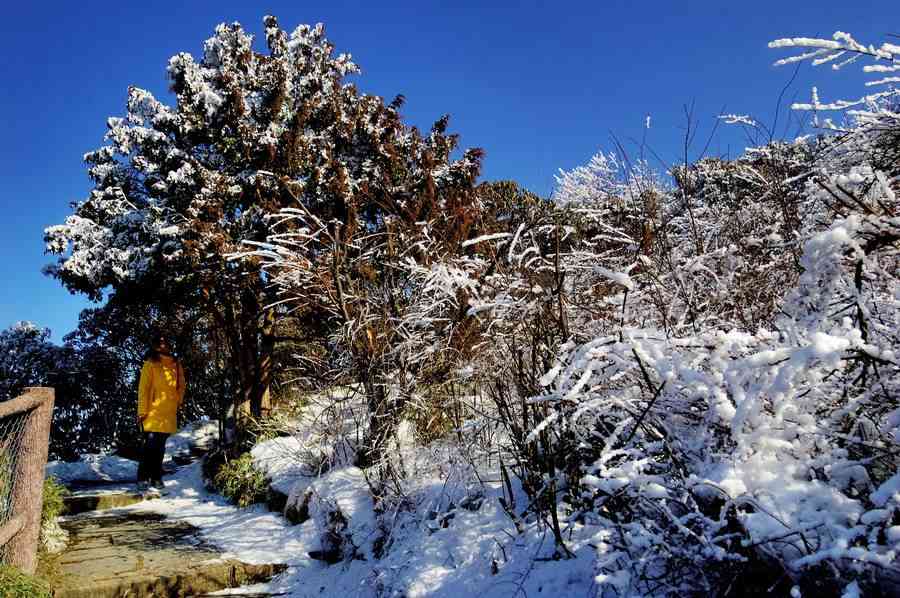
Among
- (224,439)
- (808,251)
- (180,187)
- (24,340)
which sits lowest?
(224,439)

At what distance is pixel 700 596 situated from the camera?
5.71 feet

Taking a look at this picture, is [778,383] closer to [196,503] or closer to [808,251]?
[808,251]

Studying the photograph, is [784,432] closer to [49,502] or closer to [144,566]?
[144,566]

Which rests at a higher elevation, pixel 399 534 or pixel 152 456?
pixel 152 456

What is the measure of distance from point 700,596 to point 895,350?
96cm

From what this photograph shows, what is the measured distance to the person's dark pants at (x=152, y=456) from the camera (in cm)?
660

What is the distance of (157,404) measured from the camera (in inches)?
257

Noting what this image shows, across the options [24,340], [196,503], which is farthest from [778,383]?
[24,340]

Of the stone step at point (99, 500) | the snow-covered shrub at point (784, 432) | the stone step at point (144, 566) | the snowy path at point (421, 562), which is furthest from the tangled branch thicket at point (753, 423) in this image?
the stone step at point (99, 500)

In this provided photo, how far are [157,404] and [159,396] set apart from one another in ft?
0.32

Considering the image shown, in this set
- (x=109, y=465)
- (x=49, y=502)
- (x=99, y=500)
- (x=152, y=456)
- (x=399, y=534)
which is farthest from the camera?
(x=109, y=465)

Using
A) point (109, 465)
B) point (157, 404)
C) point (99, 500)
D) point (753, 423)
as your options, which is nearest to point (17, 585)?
point (753, 423)

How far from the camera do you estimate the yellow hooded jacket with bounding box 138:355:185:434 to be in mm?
6480

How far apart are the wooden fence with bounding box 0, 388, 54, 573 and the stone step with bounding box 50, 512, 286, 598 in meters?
0.47
